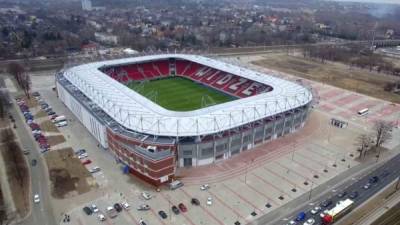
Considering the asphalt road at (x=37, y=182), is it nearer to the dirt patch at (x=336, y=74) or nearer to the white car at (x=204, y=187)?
the white car at (x=204, y=187)

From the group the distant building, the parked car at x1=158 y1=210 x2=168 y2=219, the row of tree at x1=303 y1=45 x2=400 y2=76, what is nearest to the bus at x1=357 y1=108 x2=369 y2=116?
the row of tree at x1=303 y1=45 x2=400 y2=76

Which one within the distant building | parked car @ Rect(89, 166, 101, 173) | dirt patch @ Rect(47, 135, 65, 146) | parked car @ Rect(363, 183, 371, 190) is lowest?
parked car @ Rect(363, 183, 371, 190)

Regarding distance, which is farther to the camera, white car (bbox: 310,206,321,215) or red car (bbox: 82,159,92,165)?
red car (bbox: 82,159,92,165)

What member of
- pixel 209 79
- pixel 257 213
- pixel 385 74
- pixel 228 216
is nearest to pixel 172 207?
pixel 228 216

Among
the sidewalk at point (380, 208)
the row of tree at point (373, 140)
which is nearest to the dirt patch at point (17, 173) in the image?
the sidewalk at point (380, 208)

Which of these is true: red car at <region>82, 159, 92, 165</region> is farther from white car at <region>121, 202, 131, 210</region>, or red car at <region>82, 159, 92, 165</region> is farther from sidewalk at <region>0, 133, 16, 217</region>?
white car at <region>121, 202, 131, 210</region>

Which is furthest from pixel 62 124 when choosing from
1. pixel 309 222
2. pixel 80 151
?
pixel 309 222

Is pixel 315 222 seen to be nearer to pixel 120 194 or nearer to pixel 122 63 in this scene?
pixel 120 194
